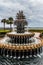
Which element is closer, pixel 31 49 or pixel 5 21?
pixel 31 49

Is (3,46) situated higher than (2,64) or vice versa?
(3,46)

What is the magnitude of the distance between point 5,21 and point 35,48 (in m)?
54.6

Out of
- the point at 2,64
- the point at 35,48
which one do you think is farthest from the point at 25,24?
the point at 2,64

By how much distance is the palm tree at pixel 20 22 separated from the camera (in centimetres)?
4472

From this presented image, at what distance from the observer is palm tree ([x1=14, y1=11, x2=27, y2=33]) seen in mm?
44719

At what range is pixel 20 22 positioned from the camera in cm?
4475

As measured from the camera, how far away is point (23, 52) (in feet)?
109

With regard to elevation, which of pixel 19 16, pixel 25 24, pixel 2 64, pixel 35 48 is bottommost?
pixel 2 64

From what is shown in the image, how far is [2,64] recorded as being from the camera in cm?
2906

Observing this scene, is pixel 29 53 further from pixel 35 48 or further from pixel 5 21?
pixel 5 21

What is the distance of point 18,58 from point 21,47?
124 inches

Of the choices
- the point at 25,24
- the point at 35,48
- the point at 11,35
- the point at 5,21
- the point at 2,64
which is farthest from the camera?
the point at 5,21

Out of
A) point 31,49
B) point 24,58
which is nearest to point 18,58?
point 24,58

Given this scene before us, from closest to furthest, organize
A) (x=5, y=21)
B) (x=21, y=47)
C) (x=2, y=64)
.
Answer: (x=2, y=64) → (x=21, y=47) → (x=5, y=21)
